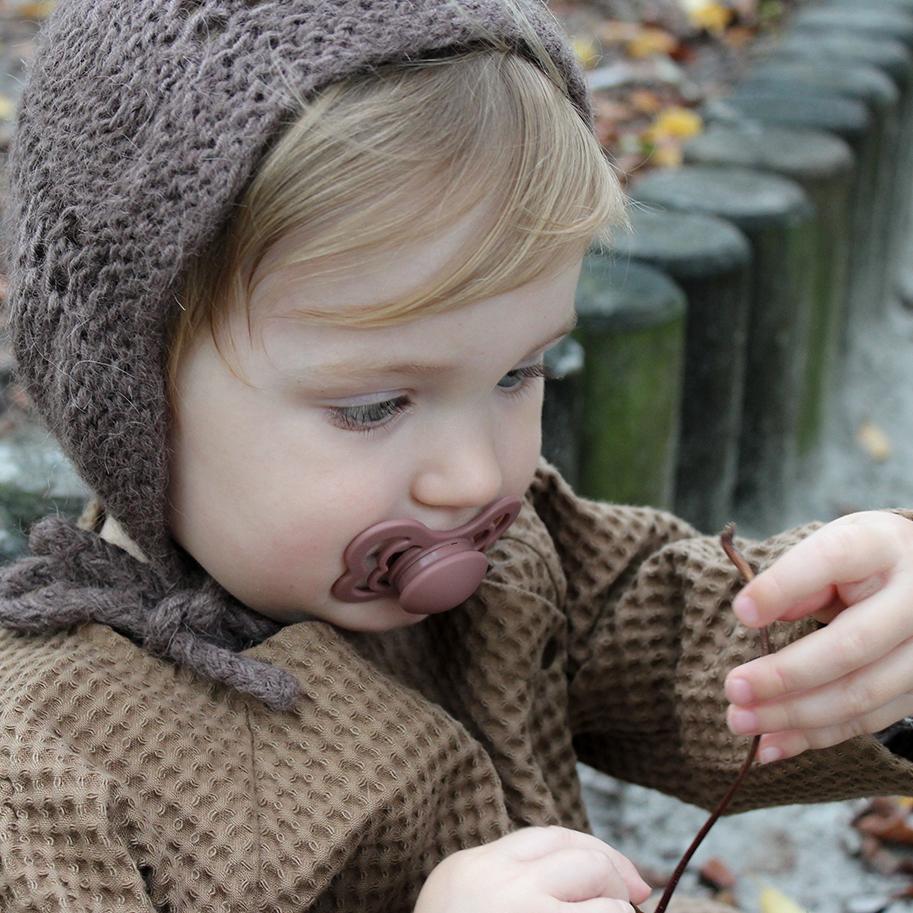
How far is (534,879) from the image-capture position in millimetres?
1051

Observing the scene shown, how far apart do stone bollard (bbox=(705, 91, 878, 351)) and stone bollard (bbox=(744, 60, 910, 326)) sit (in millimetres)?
30

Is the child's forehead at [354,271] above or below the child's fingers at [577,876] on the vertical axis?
above

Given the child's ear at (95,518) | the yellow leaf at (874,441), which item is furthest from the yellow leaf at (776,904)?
the yellow leaf at (874,441)

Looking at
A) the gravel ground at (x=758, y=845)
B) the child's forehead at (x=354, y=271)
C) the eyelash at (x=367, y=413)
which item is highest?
the child's forehead at (x=354, y=271)

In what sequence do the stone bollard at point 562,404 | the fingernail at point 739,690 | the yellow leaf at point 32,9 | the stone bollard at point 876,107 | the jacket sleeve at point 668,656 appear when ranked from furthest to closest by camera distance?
the yellow leaf at point 32,9
the stone bollard at point 876,107
the stone bollard at point 562,404
the jacket sleeve at point 668,656
the fingernail at point 739,690

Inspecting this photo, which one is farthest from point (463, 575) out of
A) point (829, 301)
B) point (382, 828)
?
point (829, 301)

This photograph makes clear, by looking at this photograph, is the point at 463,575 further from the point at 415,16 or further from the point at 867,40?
the point at 867,40

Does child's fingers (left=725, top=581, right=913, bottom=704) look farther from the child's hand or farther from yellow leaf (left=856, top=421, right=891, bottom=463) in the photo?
yellow leaf (left=856, top=421, right=891, bottom=463)

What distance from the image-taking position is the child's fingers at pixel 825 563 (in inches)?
43.8

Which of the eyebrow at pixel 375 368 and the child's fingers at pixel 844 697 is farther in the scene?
the child's fingers at pixel 844 697

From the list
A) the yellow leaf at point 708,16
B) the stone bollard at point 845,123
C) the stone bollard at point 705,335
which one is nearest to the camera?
the stone bollard at point 705,335

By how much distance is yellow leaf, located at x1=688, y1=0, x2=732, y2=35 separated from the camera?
5043 mm

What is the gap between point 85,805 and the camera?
104 cm

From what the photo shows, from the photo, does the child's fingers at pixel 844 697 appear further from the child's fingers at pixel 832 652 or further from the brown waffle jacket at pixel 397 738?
the brown waffle jacket at pixel 397 738
